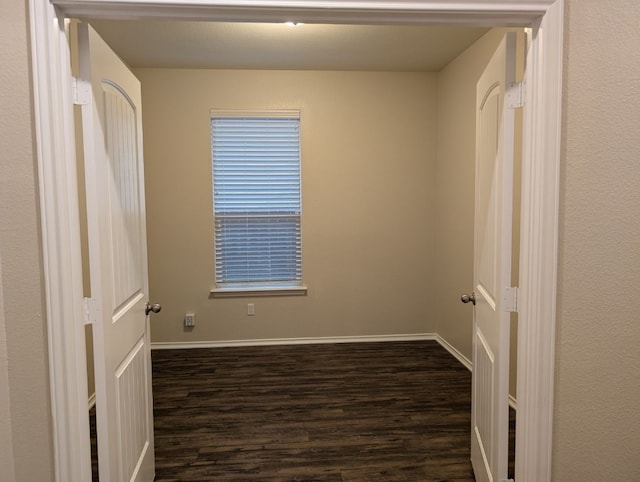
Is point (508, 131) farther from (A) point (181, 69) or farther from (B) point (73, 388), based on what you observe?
(A) point (181, 69)

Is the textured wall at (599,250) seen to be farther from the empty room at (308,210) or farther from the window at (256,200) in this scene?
the window at (256,200)

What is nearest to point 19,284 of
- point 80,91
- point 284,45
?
point 80,91

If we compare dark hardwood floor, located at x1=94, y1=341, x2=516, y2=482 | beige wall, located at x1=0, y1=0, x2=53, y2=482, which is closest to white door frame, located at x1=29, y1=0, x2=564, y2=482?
beige wall, located at x1=0, y1=0, x2=53, y2=482

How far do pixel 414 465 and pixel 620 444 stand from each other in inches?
47.7

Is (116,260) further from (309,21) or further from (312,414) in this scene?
(312,414)

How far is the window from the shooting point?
436 centimetres

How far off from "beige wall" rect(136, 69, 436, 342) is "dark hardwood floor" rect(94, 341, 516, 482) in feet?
1.15

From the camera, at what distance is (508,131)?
64.6 inches

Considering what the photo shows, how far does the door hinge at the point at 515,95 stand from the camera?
5.03 ft

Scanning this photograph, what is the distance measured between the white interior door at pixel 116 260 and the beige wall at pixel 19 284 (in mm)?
194

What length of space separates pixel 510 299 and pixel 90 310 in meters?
1.50

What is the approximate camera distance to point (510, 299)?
5.36 ft

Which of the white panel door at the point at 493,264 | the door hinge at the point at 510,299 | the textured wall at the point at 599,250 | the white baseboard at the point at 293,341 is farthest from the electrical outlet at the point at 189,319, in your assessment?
the textured wall at the point at 599,250

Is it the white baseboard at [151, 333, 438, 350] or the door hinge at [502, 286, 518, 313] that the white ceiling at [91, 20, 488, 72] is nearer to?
the door hinge at [502, 286, 518, 313]
